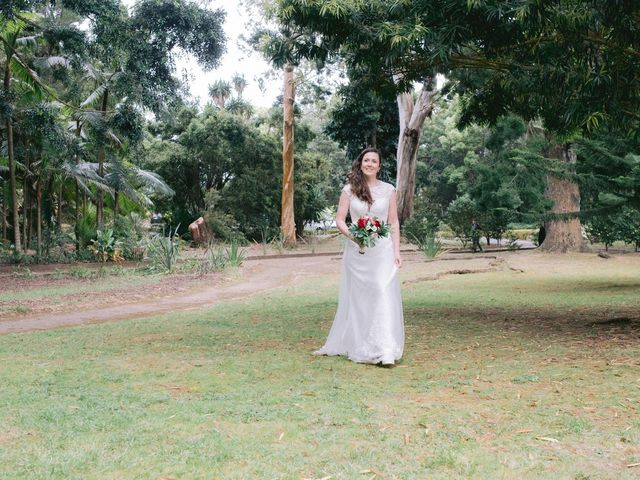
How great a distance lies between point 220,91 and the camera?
44.1 meters

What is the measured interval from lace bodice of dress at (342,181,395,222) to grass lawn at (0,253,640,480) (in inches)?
54.1

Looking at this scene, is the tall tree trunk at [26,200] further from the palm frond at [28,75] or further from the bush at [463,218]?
the bush at [463,218]

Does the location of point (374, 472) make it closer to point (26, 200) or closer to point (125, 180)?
point (125, 180)

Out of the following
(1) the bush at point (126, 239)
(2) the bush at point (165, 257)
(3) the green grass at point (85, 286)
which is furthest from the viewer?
(1) the bush at point (126, 239)

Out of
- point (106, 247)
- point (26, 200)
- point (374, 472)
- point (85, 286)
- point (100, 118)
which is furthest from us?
point (26, 200)

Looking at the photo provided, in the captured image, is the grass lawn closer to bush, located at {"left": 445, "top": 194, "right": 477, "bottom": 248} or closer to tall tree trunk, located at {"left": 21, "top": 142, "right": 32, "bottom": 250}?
tall tree trunk, located at {"left": 21, "top": 142, "right": 32, "bottom": 250}

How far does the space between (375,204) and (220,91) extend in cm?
4007

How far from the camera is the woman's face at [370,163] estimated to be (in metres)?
5.88

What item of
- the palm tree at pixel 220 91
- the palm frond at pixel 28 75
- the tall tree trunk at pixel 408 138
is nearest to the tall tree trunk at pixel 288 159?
the tall tree trunk at pixel 408 138

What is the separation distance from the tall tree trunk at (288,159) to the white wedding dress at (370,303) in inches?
833

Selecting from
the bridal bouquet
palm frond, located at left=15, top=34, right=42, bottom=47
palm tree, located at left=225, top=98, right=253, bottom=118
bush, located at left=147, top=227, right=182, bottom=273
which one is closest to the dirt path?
bush, located at left=147, top=227, right=182, bottom=273

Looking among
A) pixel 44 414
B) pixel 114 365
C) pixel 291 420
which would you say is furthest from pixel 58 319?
pixel 291 420

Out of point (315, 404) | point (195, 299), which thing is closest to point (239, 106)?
point (195, 299)

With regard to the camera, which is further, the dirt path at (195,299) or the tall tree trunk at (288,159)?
the tall tree trunk at (288,159)
